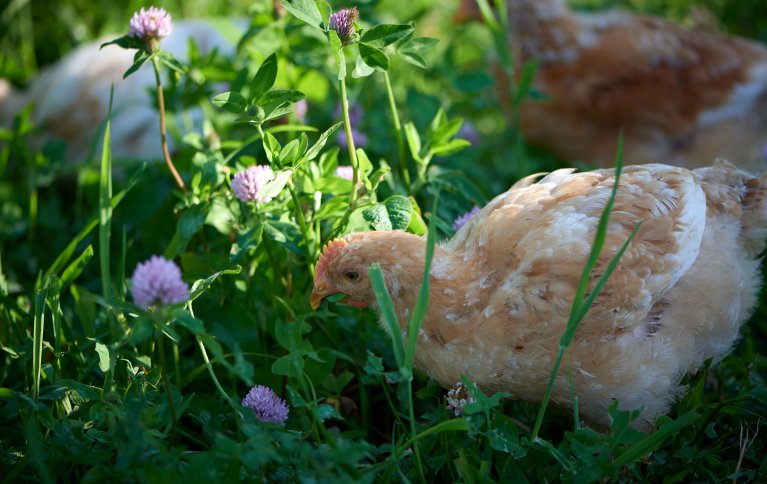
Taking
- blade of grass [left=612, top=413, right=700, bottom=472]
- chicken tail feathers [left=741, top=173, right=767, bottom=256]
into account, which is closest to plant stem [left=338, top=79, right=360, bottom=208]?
blade of grass [left=612, top=413, right=700, bottom=472]

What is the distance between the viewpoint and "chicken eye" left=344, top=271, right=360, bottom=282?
6.51ft

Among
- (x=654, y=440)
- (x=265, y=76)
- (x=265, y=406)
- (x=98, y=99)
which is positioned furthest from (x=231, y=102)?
(x=98, y=99)

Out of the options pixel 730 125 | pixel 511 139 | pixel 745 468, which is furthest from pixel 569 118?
pixel 745 468

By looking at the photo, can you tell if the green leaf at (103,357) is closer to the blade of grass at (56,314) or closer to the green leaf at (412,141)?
the blade of grass at (56,314)

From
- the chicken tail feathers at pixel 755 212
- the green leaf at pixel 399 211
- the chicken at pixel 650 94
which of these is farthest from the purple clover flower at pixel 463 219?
the chicken at pixel 650 94

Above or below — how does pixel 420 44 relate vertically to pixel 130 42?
below

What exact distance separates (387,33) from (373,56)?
0.09 meters

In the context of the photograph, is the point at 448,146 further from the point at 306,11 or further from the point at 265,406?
the point at 265,406

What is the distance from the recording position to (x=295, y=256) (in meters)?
2.50

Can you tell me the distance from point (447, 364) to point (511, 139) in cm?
245

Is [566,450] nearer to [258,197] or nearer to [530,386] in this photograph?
[530,386]

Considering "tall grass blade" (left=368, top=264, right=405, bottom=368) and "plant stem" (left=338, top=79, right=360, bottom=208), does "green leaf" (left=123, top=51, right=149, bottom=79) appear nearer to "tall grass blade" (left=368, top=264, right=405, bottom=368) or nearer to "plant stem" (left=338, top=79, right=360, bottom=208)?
"plant stem" (left=338, top=79, right=360, bottom=208)

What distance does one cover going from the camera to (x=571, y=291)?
1.87m

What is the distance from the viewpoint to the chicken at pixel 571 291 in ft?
6.19
